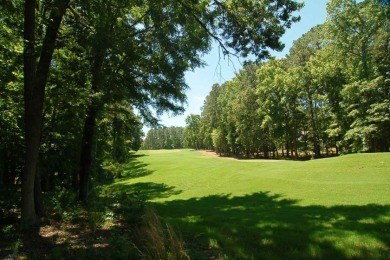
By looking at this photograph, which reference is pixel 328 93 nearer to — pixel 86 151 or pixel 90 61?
pixel 86 151

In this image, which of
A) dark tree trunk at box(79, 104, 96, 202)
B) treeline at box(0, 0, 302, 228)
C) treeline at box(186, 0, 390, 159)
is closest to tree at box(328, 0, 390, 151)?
treeline at box(186, 0, 390, 159)

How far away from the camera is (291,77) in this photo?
45031 millimetres

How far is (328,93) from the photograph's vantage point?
41438 mm

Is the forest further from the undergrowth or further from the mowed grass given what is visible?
the mowed grass

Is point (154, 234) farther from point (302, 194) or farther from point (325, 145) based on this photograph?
point (325, 145)

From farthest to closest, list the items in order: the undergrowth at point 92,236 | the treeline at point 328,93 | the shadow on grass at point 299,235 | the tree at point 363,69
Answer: the treeline at point 328,93
the tree at point 363,69
the shadow on grass at point 299,235
the undergrowth at point 92,236

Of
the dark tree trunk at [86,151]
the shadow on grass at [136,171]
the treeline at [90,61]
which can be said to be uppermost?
the treeline at [90,61]

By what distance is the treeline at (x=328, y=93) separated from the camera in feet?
110

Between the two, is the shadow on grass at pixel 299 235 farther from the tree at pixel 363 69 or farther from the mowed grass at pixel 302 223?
the tree at pixel 363 69

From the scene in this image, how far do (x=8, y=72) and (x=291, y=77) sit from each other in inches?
1598

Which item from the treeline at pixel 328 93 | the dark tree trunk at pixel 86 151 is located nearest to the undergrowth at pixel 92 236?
the dark tree trunk at pixel 86 151

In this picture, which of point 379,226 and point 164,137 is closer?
point 379,226

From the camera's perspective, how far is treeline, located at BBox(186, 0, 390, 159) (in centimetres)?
3367

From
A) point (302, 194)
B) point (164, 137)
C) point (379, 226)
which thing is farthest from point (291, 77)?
point (164, 137)
